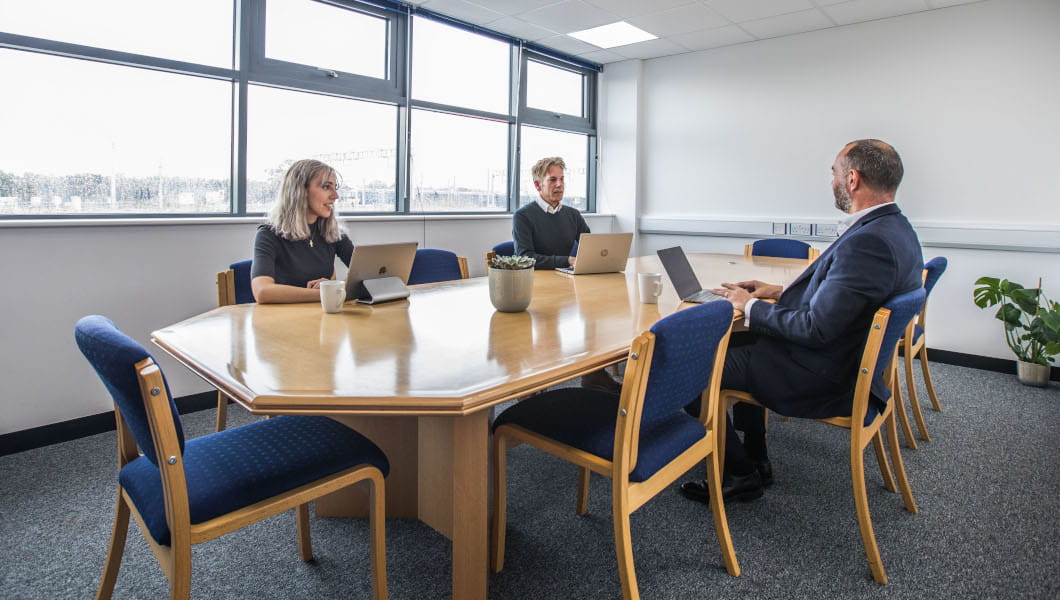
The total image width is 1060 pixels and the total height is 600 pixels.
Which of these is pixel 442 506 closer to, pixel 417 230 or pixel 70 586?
pixel 70 586

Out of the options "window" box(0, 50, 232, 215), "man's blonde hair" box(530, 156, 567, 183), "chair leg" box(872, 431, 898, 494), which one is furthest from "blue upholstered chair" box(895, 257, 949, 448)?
"window" box(0, 50, 232, 215)

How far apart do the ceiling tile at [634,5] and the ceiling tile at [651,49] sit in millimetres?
828

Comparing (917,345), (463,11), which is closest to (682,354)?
(917,345)

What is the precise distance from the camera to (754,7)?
441 cm

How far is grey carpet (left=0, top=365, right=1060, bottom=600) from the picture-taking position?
1759 mm

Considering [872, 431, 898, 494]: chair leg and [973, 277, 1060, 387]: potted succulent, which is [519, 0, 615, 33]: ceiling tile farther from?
[872, 431, 898, 494]: chair leg

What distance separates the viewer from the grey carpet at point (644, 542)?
1759mm

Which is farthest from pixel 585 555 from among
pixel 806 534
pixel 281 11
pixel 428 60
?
pixel 428 60

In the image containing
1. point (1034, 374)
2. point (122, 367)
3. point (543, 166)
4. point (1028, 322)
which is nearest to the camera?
point (122, 367)

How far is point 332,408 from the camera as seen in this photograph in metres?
1.17

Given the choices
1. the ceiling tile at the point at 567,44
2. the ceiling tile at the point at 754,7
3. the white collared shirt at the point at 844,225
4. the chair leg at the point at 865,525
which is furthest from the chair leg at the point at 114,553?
the ceiling tile at the point at 567,44

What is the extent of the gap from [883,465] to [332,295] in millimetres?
2082

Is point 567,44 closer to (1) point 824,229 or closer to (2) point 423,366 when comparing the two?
(1) point 824,229

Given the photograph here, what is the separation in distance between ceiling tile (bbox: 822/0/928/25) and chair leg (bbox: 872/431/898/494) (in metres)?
3.47
